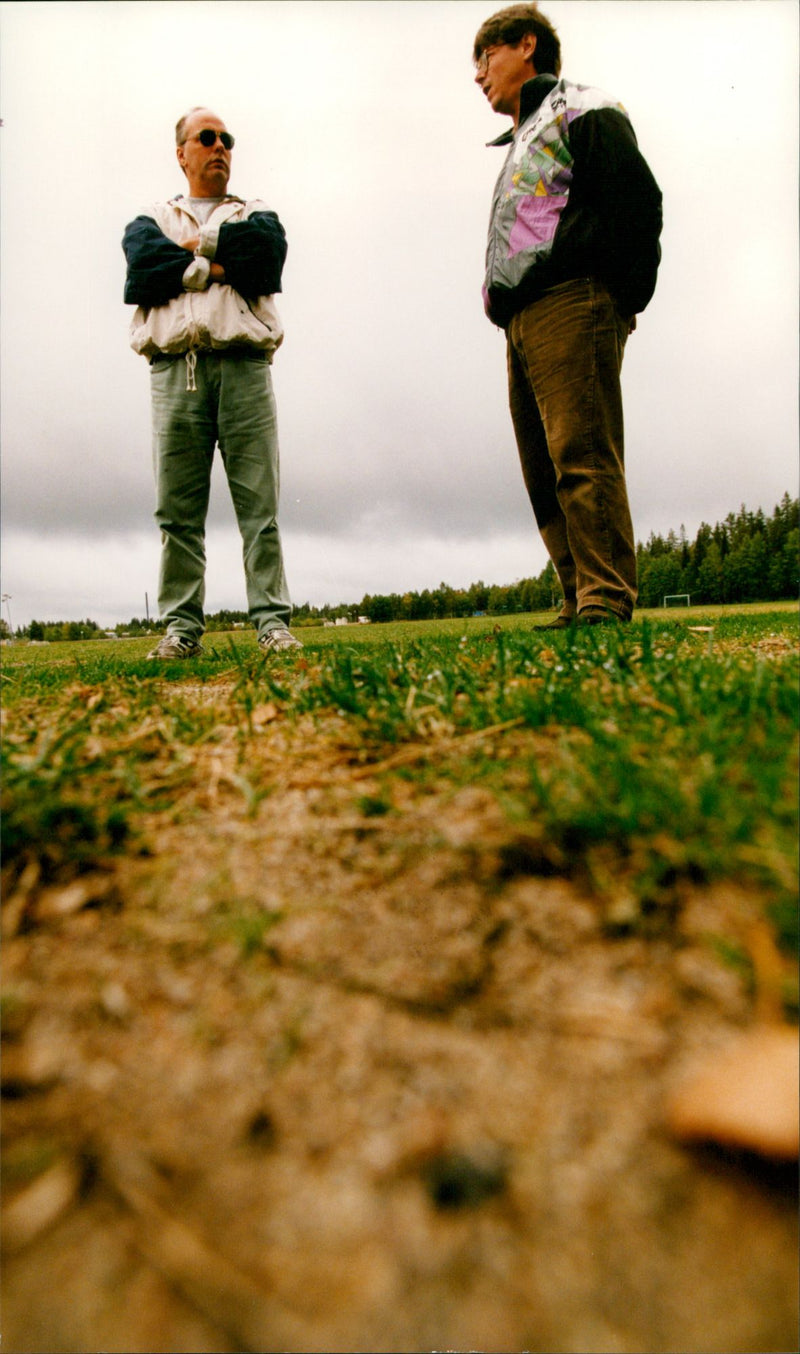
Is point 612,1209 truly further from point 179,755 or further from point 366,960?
point 179,755

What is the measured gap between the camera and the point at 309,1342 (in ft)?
1.87

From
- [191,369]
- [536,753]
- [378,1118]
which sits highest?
[191,369]

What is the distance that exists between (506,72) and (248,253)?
86.9 inches

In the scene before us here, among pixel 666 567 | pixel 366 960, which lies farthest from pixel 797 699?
pixel 666 567

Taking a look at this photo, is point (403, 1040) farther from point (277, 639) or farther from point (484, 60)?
point (484, 60)

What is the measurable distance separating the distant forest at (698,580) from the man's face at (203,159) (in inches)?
1984

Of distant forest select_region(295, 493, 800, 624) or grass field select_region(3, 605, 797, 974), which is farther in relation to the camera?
distant forest select_region(295, 493, 800, 624)

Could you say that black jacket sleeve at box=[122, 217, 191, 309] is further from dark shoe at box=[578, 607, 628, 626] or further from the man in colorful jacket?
dark shoe at box=[578, 607, 628, 626]

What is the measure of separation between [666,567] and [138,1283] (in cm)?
8570

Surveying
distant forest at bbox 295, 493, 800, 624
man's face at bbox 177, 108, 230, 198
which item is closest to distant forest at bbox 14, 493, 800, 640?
distant forest at bbox 295, 493, 800, 624

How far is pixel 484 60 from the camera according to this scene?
200 inches

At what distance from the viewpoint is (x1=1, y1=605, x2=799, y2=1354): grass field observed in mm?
599

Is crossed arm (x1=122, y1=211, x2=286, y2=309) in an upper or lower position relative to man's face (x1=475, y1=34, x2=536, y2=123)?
lower

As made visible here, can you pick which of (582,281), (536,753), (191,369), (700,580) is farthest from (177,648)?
(700,580)
